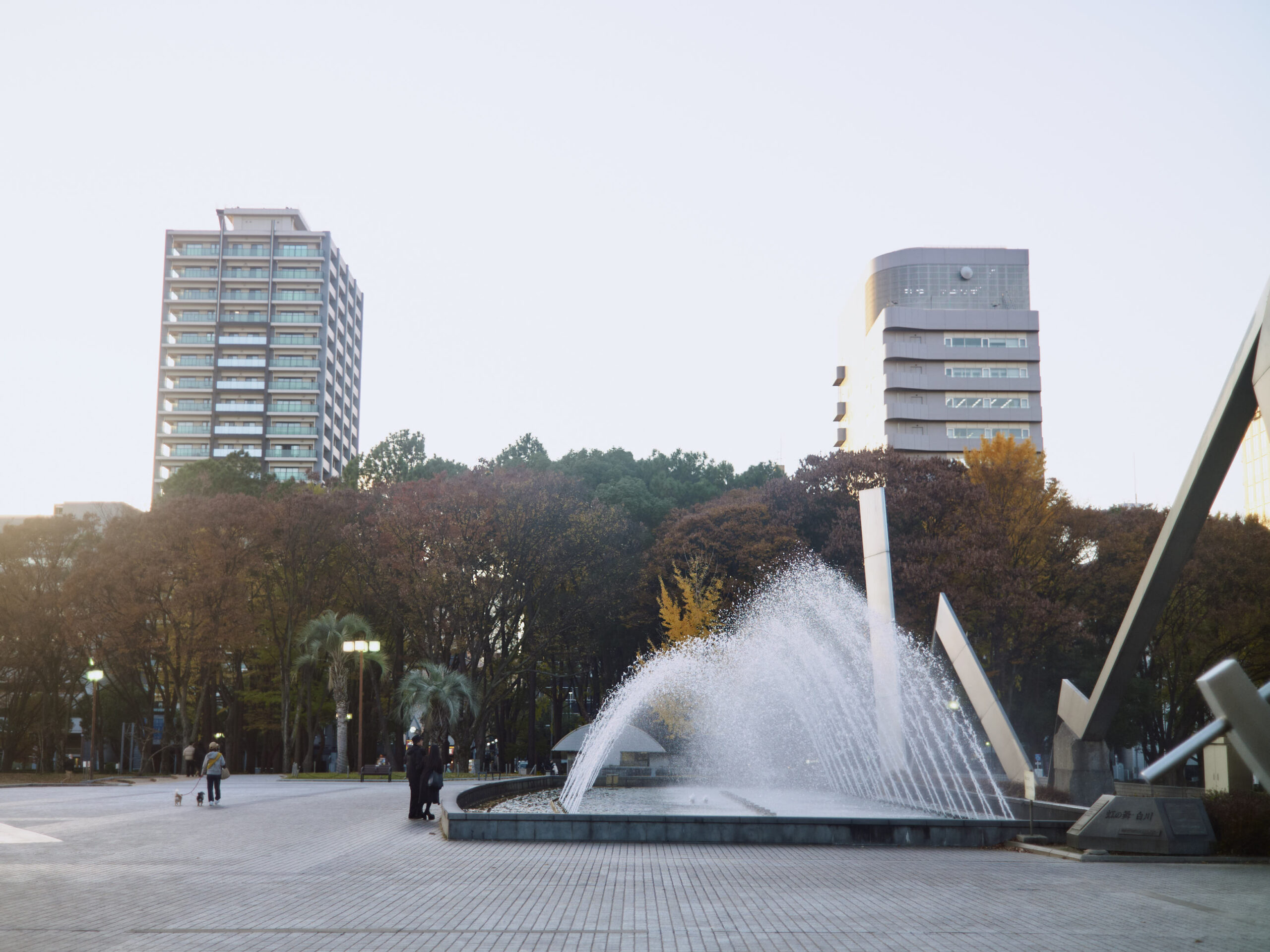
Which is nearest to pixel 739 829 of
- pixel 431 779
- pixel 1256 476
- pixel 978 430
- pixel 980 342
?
pixel 431 779

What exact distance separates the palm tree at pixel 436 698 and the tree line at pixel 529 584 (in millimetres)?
320

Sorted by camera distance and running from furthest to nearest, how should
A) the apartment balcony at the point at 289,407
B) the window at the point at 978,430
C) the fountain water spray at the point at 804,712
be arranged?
1. the apartment balcony at the point at 289,407
2. the window at the point at 978,430
3. the fountain water spray at the point at 804,712

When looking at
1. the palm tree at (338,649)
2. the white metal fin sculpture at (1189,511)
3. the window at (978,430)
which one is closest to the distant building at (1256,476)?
the window at (978,430)

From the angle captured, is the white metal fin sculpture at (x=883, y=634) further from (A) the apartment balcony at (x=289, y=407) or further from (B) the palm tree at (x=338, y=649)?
(A) the apartment balcony at (x=289, y=407)

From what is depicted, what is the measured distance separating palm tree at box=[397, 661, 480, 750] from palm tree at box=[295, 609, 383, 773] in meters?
2.51

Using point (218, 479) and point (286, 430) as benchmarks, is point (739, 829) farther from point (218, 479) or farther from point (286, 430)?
point (286, 430)

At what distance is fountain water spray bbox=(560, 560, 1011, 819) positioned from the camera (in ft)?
83.4

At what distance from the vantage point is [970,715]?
4616cm

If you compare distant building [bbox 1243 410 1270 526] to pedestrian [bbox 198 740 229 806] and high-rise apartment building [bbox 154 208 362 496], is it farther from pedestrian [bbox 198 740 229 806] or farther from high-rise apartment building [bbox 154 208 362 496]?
pedestrian [bbox 198 740 229 806]

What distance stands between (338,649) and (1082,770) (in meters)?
29.9

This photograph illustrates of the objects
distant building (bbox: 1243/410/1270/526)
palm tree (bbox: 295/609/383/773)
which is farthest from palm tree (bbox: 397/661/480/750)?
distant building (bbox: 1243/410/1270/526)

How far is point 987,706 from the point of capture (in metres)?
21.5

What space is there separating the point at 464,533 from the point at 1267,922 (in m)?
34.4

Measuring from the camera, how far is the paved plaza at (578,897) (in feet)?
27.6
